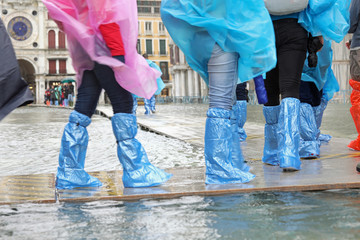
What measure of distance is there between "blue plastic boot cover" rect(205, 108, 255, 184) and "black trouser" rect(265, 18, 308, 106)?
656mm

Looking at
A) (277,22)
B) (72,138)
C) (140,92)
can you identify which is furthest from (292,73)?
(72,138)

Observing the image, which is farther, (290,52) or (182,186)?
(290,52)

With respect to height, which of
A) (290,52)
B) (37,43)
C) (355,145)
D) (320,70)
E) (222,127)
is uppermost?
(37,43)

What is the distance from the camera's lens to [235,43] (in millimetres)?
3543

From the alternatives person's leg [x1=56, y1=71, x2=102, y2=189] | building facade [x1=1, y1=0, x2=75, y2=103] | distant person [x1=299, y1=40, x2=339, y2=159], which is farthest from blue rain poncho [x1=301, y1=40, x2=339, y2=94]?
building facade [x1=1, y1=0, x2=75, y2=103]

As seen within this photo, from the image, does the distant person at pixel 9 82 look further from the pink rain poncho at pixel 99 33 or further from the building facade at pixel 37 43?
the building facade at pixel 37 43

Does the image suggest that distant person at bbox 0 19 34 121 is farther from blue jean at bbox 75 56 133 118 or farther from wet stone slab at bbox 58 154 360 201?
blue jean at bbox 75 56 133 118

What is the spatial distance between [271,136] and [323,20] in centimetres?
98

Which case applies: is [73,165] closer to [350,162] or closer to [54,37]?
[350,162]

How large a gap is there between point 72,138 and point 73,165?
0.58 feet

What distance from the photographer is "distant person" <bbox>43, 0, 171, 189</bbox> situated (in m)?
3.50

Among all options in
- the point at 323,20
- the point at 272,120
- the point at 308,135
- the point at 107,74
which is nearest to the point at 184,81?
the point at 308,135

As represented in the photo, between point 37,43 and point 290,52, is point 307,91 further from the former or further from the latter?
point 37,43

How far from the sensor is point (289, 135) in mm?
3811
